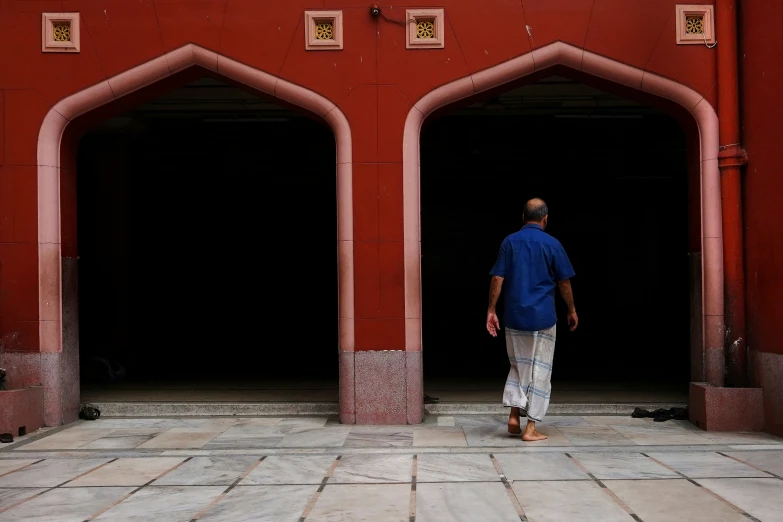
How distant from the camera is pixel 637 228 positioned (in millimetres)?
14359

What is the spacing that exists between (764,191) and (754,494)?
3.00 metres

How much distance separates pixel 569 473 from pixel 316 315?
9.94 m

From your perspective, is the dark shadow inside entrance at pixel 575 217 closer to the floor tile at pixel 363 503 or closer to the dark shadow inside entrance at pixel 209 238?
the dark shadow inside entrance at pixel 209 238

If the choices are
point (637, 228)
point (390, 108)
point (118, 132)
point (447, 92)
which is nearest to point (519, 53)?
point (447, 92)

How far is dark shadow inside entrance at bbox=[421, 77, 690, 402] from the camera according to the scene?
42.2 feet

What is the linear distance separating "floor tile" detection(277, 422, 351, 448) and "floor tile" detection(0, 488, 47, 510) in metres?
1.82

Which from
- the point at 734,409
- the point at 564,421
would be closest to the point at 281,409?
the point at 564,421

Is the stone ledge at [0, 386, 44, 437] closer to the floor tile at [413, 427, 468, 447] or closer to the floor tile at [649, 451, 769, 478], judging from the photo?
the floor tile at [413, 427, 468, 447]

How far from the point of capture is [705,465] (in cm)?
523

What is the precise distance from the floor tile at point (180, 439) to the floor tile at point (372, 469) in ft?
4.37

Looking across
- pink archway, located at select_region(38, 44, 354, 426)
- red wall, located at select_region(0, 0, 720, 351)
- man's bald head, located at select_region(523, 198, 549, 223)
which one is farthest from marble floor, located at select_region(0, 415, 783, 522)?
man's bald head, located at select_region(523, 198, 549, 223)

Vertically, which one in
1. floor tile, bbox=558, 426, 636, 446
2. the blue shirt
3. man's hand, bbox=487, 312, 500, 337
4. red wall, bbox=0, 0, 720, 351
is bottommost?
floor tile, bbox=558, 426, 636, 446

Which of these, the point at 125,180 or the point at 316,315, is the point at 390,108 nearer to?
the point at 125,180

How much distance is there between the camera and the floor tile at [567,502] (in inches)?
160
